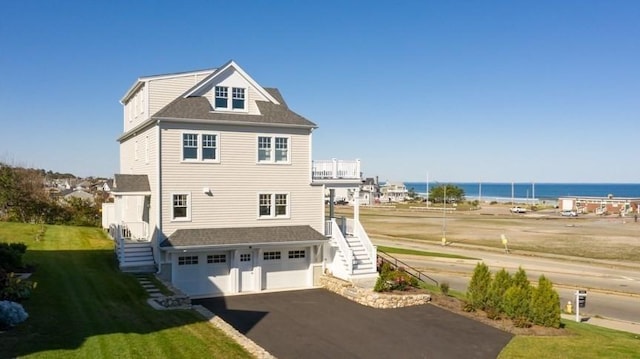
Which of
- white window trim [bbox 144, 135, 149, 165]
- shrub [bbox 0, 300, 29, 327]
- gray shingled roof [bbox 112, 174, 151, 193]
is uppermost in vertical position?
white window trim [bbox 144, 135, 149, 165]

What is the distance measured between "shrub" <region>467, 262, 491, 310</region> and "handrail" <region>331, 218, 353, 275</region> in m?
6.01

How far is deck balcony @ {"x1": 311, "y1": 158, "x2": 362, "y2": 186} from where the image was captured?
88.6ft

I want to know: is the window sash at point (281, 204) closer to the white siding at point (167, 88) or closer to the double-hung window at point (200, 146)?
the double-hung window at point (200, 146)

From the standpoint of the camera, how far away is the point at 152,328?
14.3 meters

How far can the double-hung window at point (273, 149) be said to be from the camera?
2566 centimetres

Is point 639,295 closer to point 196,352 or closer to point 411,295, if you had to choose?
point 411,295

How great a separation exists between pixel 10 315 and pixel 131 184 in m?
11.8

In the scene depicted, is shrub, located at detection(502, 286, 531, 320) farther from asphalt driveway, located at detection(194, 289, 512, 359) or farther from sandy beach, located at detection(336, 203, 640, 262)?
sandy beach, located at detection(336, 203, 640, 262)

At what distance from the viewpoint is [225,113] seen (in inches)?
989

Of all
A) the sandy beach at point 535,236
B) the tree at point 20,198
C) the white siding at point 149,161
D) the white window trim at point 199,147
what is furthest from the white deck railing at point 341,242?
the sandy beach at point 535,236

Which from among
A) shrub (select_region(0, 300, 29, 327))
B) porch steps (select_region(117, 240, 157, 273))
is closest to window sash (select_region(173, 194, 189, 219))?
porch steps (select_region(117, 240, 157, 273))

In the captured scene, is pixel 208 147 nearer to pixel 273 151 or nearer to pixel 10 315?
pixel 273 151

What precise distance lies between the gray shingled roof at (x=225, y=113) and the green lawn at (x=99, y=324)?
24.1ft

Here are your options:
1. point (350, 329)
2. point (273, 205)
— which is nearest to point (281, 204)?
point (273, 205)
